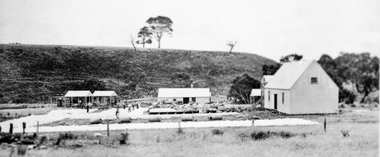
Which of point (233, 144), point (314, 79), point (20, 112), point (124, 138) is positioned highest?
point (314, 79)

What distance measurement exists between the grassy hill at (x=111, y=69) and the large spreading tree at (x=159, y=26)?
300mm

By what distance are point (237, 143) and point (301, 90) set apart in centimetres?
238

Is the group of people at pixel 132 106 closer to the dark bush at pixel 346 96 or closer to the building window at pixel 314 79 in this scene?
the building window at pixel 314 79

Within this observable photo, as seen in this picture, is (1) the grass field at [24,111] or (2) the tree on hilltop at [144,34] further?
(2) the tree on hilltop at [144,34]

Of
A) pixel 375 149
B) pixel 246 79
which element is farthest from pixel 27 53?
pixel 375 149

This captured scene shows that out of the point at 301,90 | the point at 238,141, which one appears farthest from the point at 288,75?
the point at 238,141

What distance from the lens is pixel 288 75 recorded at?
6961 mm

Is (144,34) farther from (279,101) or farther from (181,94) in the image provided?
(279,101)

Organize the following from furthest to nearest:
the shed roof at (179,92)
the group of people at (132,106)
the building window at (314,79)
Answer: the building window at (314,79)
the shed roof at (179,92)
the group of people at (132,106)

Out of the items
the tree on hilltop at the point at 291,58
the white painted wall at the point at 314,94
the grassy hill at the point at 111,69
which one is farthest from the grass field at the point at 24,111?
the white painted wall at the point at 314,94

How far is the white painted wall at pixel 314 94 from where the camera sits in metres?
6.41

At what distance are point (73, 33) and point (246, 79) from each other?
350 cm

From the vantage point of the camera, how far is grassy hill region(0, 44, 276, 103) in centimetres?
447

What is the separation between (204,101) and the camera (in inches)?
218
